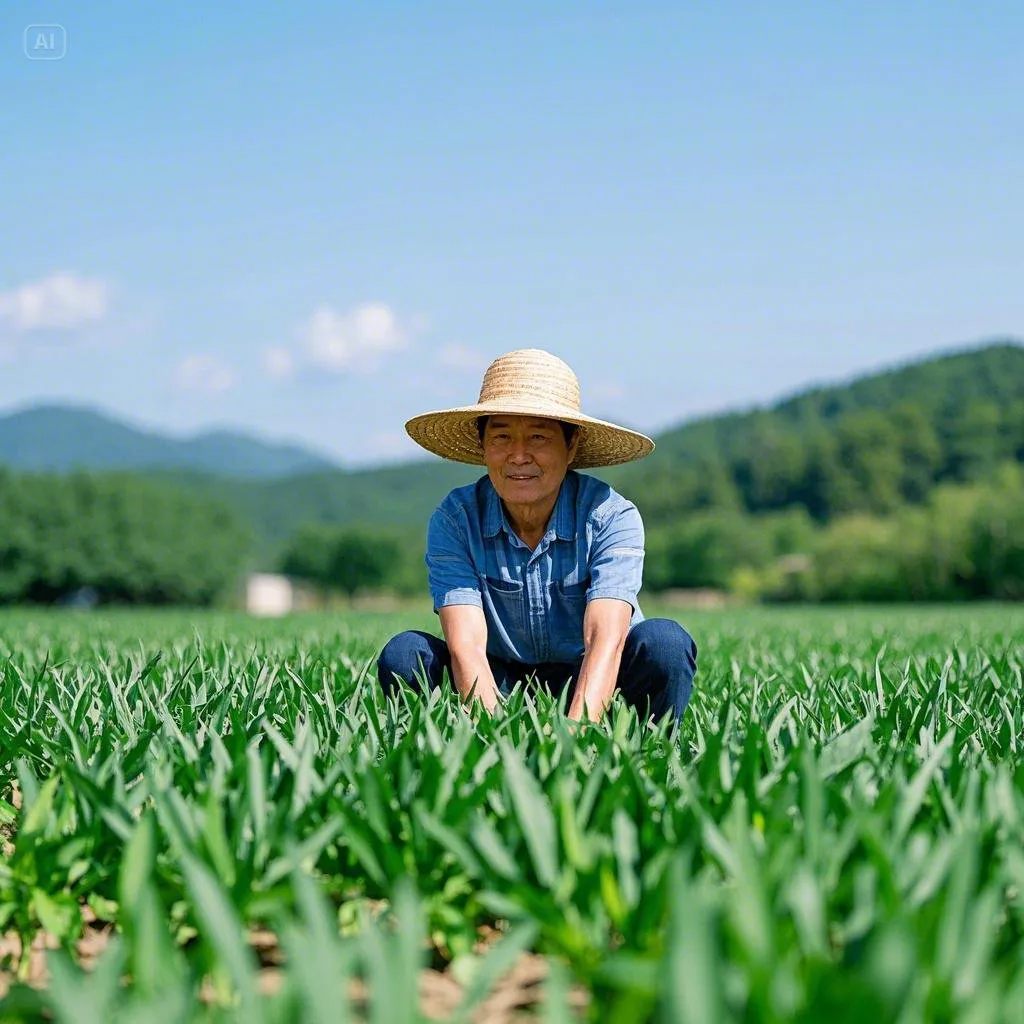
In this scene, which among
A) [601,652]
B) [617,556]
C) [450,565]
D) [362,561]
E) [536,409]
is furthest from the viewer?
[362,561]

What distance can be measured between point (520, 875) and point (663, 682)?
1.79 m

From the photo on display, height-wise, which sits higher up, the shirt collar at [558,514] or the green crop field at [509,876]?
the shirt collar at [558,514]

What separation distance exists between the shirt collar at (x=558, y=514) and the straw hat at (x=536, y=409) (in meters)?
0.17

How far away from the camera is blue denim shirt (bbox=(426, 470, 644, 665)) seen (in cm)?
341

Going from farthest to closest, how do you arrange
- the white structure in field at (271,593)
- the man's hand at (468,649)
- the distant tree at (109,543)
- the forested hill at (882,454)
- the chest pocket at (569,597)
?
the forested hill at (882,454) < the white structure in field at (271,593) < the distant tree at (109,543) < the chest pocket at (569,597) < the man's hand at (468,649)

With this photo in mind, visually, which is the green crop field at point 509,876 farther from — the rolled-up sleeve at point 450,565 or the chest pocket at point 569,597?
the chest pocket at point 569,597

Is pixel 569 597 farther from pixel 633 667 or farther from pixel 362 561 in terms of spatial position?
pixel 362 561

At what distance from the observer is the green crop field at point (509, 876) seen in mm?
1082

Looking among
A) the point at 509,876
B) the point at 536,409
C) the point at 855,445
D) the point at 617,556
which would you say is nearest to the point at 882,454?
the point at 855,445

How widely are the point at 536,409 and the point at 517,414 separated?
144 millimetres

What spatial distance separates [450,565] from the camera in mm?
3453

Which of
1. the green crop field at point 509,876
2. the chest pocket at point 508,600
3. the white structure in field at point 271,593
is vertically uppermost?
the chest pocket at point 508,600

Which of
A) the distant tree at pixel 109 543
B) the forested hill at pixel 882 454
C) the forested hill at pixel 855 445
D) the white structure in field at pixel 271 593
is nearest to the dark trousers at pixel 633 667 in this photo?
the distant tree at pixel 109 543

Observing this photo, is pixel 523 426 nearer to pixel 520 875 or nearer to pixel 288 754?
pixel 288 754
